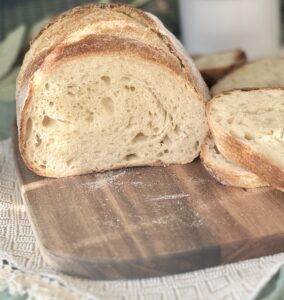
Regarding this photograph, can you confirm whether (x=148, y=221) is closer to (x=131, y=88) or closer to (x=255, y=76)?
(x=131, y=88)

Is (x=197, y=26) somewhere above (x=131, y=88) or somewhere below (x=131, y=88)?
below

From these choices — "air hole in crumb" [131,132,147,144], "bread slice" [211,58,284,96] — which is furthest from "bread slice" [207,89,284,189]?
"bread slice" [211,58,284,96]

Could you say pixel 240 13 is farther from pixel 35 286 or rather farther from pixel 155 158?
pixel 35 286

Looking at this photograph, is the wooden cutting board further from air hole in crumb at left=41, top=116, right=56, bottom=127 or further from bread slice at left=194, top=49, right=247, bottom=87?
bread slice at left=194, top=49, right=247, bottom=87

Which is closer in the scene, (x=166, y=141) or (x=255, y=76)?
(x=166, y=141)

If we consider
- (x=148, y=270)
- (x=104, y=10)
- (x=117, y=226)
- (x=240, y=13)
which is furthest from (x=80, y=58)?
(x=240, y=13)

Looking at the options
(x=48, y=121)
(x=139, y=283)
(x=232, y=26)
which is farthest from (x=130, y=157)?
(x=232, y=26)
